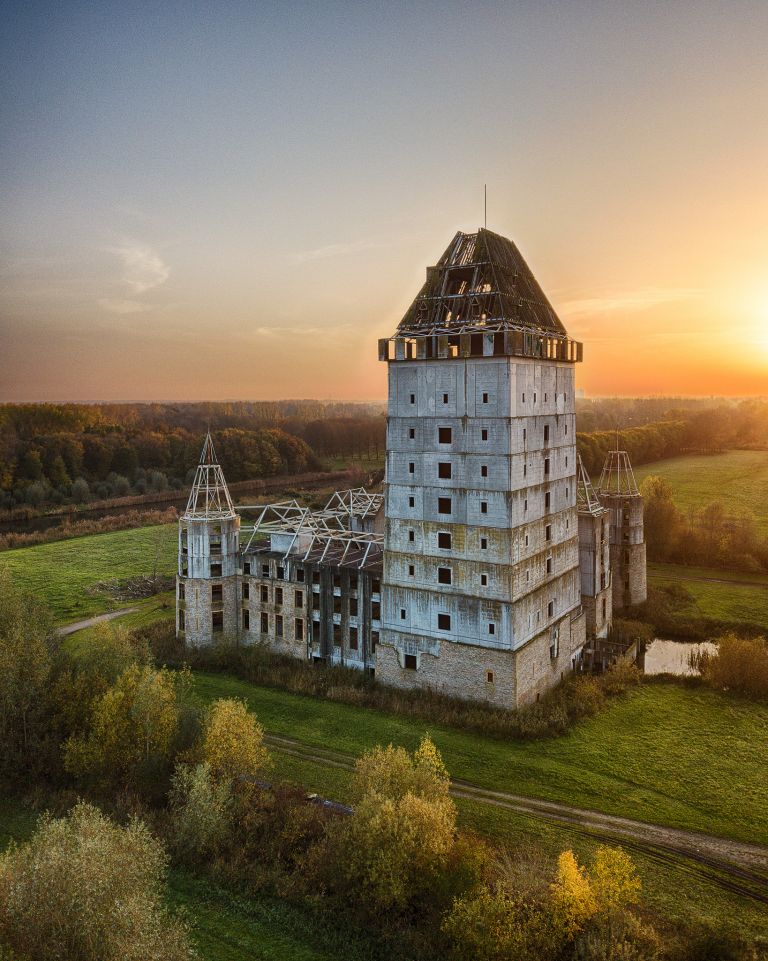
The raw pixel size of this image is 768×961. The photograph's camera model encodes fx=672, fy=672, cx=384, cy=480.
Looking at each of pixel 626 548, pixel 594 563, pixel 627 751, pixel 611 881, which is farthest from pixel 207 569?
pixel 626 548

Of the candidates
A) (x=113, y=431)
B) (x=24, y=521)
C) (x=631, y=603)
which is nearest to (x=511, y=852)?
(x=631, y=603)

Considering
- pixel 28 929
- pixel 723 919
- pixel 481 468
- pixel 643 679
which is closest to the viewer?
pixel 28 929

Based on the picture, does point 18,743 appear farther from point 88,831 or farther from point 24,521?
point 24,521

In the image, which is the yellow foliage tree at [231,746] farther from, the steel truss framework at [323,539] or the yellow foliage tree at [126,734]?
the steel truss framework at [323,539]

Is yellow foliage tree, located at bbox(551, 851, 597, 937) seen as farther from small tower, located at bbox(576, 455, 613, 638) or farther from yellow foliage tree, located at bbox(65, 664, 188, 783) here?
small tower, located at bbox(576, 455, 613, 638)

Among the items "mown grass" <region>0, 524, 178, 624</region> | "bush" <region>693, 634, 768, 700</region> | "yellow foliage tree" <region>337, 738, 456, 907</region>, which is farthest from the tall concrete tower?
"mown grass" <region>0, 524, 178, 624</region>

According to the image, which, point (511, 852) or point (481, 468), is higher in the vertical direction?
point (481, 468)

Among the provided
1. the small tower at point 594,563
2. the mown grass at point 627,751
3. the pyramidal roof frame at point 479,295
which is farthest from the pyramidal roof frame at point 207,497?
the small tower at point 594,563

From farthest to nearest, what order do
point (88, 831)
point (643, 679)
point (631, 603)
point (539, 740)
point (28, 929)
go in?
point (631, 603) → point (643, 679) → point (539, 740) → point (88, 831) → point (28, 929)
